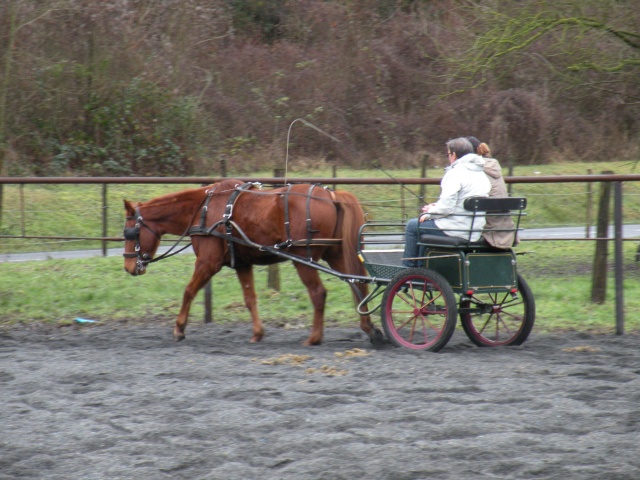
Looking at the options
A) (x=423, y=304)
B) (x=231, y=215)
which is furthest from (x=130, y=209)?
(x=423, y=304)

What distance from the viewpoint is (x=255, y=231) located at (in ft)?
25.3

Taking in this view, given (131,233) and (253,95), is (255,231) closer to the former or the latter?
(131,233)

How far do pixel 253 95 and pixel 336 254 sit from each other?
1922cm

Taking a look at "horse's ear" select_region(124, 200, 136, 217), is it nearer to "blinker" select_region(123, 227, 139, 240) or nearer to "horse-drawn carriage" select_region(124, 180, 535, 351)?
"horse-drawn carriage" select_region(124, 180, 535, 351)

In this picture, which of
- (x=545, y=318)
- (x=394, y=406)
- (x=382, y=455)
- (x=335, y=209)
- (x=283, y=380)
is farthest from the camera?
(x=545, y=318)

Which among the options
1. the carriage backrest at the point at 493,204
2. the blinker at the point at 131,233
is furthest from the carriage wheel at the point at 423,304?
the blinker at the point at 131,233

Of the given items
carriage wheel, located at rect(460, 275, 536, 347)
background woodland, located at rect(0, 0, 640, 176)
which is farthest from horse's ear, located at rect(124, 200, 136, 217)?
background woodland, located at rect(0, 0, 640, 176)

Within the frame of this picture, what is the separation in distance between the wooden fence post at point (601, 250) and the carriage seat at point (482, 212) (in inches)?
74.1

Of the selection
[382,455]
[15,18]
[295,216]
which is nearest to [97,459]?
[382,455]

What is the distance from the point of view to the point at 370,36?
27.8 m

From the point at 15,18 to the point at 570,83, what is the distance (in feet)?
39.4

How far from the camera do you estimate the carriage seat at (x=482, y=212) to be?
21.7 feet

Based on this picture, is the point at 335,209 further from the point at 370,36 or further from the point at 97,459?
the point at 370,36

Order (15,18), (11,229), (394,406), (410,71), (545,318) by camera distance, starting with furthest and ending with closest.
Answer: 1. (410,71)
2. (15,18)
3. (11,229)
4. (545,318)
5. (394,406)
